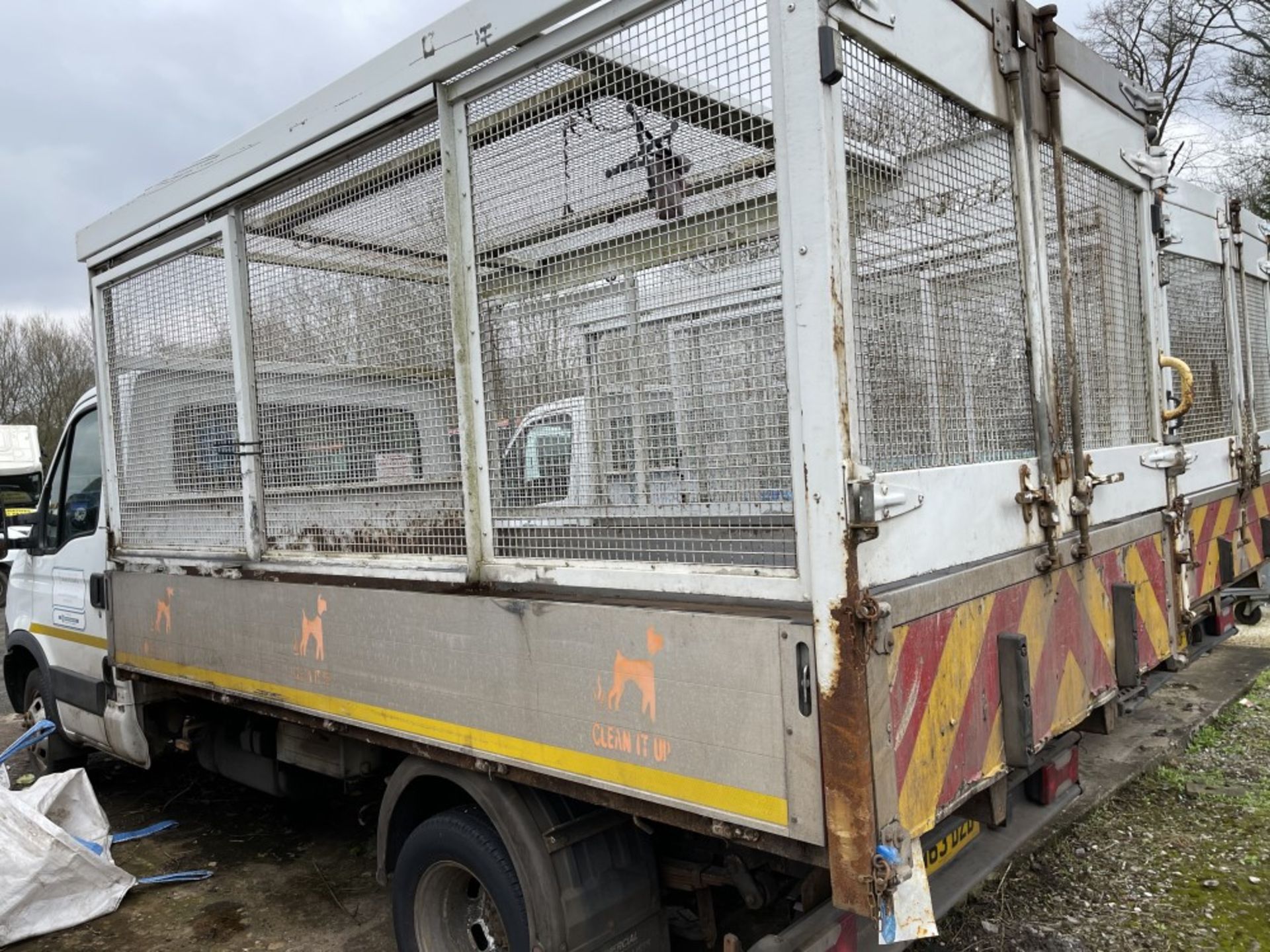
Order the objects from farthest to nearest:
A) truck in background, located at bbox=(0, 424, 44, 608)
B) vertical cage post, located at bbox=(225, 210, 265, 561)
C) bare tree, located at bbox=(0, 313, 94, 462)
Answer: bare tree, located at bbox=(0, 313, 94, 462) < truck in background, located at bbox=(0, 424, 44, 608) < vertical cage post, located at bbox=(225, 210, 265, 561)

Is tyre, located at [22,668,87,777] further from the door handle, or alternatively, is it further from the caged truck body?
the caged truck body

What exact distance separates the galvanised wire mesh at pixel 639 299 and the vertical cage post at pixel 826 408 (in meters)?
0.11

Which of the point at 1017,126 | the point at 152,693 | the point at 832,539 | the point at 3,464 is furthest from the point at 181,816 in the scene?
the point at 3,464

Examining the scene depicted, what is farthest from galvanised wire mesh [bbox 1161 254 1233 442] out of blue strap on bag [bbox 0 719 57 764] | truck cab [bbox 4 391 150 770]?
blue strap on bag [bbox 0 719 57 764]

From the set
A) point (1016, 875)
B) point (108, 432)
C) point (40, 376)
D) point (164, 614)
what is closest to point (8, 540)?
point (108, 432)

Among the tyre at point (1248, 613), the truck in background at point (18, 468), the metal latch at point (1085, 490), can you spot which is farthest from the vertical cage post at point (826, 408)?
the truck in background at point (18, 468)

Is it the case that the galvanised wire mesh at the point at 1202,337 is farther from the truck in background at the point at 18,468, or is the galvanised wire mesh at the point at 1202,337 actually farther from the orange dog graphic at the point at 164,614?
the truck in background at the point at 18,468

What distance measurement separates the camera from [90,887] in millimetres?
3855

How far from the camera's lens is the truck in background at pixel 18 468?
16203mm

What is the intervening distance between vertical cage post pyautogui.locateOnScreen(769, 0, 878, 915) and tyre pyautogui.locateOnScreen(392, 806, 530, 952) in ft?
3.56

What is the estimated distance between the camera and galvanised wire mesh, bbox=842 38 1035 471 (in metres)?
1.99

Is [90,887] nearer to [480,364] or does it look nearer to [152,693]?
[152,693]

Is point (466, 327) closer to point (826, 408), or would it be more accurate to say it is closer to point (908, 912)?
point (826, 408)

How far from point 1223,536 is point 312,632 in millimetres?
3653
